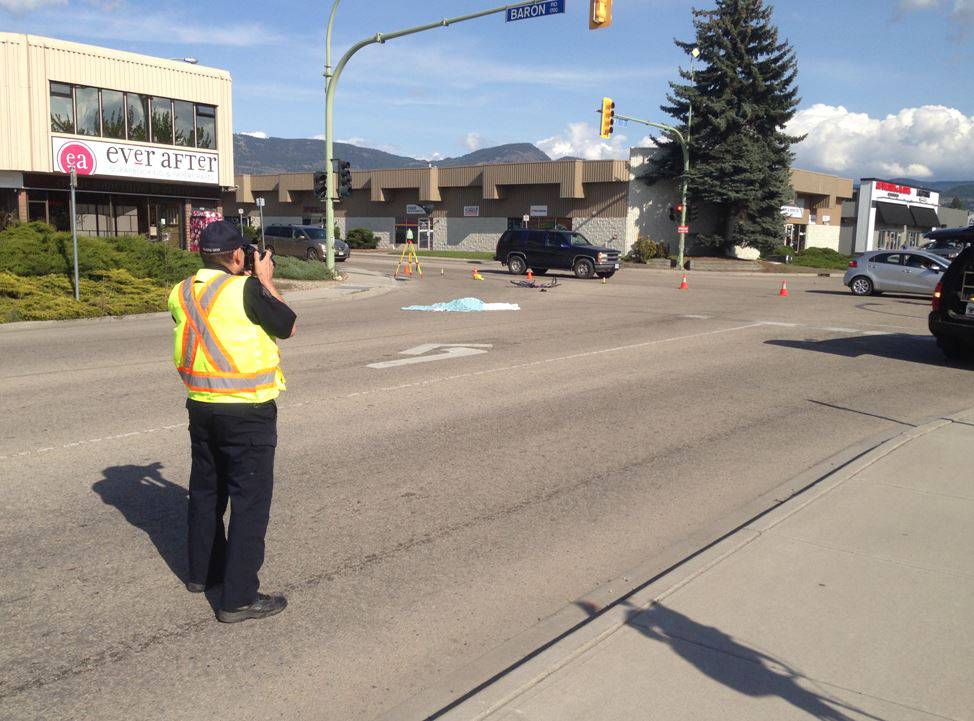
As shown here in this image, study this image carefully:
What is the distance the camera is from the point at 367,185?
6806cm

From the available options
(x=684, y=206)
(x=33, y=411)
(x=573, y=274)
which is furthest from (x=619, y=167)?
(x=33, y=411)

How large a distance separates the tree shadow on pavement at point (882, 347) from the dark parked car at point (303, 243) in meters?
28.3

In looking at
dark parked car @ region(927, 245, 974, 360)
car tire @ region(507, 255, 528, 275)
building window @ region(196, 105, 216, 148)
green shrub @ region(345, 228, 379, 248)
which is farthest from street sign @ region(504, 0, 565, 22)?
green shrub @ region(345, 228, 379, 248)

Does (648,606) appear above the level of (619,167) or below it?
below

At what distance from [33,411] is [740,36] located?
48484 millimetres

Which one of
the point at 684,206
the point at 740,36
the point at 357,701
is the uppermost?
the point at 740,36

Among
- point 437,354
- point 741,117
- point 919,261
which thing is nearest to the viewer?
point 437,354

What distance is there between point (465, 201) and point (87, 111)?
107 feet

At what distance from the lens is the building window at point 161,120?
35.4 metres

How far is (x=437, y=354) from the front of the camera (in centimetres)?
1316

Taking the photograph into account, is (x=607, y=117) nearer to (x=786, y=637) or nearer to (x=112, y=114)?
(x=112, y=114)

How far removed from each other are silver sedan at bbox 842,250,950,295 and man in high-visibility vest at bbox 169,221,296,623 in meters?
26.0

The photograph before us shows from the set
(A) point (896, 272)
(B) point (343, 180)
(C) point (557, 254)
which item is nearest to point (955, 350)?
(A) point (896, 272)

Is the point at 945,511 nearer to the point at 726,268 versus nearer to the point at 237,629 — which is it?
the point at 237,629
